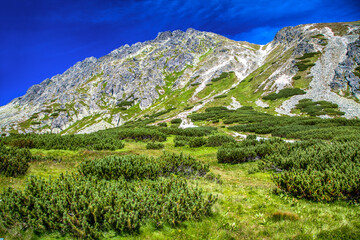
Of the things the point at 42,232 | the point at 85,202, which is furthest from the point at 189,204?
the point at 42,232

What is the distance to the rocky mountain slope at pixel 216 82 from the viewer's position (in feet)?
196

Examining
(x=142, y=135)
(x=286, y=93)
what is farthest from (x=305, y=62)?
(x=142, y=135)

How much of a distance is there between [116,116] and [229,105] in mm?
85364

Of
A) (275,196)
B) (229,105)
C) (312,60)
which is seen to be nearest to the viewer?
(275,196)

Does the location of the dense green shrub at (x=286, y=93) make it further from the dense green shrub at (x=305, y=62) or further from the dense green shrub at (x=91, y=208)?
the dense green shrub at (x=91, y=208)

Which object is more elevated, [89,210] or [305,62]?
[305,62]

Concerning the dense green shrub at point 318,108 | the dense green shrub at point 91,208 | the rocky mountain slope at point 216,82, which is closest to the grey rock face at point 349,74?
the rocky mountain slope at point 216,82

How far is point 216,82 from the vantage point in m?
108

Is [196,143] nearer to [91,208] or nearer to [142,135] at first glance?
[142,135]

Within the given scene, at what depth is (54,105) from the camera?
160 m

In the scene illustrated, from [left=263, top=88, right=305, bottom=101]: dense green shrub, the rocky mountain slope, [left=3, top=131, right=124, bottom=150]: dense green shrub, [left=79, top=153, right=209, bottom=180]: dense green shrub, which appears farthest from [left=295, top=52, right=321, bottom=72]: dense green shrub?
[left=79, top=153, right=209, bottom=180]: dense green shrub

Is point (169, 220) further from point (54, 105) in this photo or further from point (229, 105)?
point (54, 105)

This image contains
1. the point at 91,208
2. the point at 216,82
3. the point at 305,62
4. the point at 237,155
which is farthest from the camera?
the point at 216,82

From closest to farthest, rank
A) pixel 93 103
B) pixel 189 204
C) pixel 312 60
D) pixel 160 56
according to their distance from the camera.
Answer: pixel 189 204, pixel 312 60, pixel 93 103, pixel 160 56
